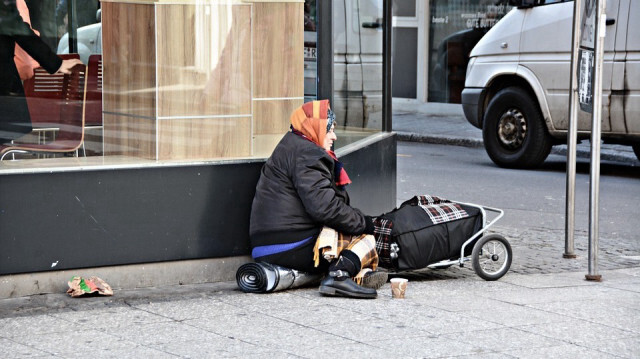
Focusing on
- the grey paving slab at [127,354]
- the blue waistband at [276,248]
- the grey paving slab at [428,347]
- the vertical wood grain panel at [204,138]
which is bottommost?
the grey paving slab at [428,347]

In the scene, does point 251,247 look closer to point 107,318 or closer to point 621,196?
point 107,318

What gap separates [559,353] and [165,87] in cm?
288

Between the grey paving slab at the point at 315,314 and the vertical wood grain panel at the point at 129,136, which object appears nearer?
the grey paving slab at the point at 315,314

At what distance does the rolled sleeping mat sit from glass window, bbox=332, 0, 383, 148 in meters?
1.37

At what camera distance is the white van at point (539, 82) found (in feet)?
38.6

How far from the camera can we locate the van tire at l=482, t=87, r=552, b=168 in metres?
12.9

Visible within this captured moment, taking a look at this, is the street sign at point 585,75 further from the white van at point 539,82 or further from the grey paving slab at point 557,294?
the white van at point 539,82

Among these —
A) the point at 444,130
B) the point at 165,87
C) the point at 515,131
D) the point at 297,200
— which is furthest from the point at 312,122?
the point at 444,130

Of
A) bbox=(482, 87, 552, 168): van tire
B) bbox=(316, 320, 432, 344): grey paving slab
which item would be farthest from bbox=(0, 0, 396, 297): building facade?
bbox=(482, 87, 552, 168): van tire

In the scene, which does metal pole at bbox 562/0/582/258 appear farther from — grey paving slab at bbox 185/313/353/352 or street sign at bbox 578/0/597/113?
grey paving slab at bbox 185/313/353/352

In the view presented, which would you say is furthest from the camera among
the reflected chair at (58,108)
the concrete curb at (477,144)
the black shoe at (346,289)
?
the concrete curb at (477,144)

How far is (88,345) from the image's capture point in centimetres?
507

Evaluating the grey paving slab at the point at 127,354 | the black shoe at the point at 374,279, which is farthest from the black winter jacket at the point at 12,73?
the black shoe at the point at 374,279

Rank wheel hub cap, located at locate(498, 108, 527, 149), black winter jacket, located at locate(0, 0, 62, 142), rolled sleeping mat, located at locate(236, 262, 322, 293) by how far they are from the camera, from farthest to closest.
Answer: wheel hub cap, located at locate(498, 108, 527, 149)
black winter jacket, located at locate(0, 0, 62, 142)
rolled sleeping mat, located at locate(236, 262, 322, 293)
